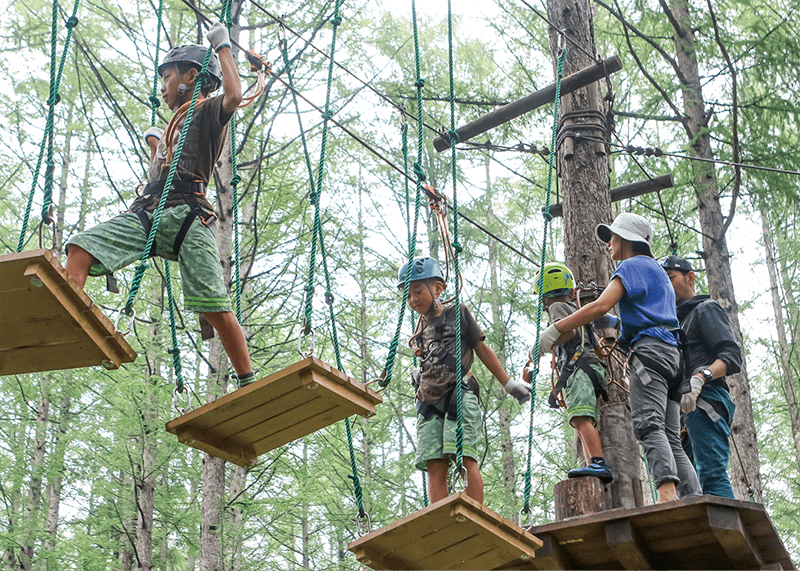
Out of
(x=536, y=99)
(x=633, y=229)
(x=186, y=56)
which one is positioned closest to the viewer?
(x=186, y=56)

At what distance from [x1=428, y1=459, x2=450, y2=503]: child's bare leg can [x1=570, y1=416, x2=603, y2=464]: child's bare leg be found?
894mm

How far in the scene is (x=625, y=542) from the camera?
147 inches

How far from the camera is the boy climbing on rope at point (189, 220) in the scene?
11.8 ft

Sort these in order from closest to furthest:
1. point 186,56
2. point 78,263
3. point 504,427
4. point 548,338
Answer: point 78,263, point 186,56, point 548,338, point 504,427

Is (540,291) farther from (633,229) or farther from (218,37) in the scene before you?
(218,37)

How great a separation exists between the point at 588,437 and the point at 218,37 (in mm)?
2992

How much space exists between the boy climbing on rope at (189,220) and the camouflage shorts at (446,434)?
1115mm

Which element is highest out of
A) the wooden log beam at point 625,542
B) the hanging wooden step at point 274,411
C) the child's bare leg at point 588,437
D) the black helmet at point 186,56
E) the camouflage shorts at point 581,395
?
the black helmet at point 186,56

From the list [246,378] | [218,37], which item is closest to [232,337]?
[246,378]

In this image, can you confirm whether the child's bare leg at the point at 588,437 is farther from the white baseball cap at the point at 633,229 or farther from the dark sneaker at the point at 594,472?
the white baseball cap at the point at 633,229

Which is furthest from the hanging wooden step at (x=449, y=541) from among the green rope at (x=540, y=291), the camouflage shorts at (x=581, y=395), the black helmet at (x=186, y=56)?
the black helmet at (x=186, y=56)

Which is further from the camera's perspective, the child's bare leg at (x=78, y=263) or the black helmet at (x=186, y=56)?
the black helmet at (x=186, y=56)

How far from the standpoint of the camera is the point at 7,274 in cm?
292

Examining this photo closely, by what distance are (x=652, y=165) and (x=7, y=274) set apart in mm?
7868
